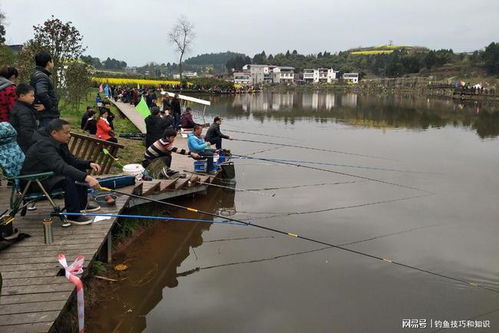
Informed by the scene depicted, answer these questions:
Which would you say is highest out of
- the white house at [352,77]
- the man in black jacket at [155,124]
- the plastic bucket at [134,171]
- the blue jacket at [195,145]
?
the white house at [352,77]

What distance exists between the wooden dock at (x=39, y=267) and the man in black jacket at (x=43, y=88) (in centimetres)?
147

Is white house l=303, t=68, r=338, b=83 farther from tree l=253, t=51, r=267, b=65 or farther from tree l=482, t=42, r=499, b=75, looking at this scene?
tree l=482, t=42, r=499, b=75

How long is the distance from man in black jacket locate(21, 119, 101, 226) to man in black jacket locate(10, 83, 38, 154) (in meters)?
0.74

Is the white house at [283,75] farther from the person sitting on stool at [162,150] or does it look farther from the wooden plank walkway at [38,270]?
the wooden plank walkway at [38,270]

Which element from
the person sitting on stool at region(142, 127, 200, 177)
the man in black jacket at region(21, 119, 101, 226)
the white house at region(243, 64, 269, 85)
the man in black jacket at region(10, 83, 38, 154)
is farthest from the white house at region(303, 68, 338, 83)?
the man in black jacket at region(21, 119, 101, 226)

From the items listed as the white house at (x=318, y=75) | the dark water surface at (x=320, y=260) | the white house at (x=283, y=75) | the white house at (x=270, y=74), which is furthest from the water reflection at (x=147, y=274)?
the white house at (x=318, y=75)

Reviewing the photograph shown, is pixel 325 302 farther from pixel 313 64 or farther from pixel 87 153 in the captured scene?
pixel 313 64

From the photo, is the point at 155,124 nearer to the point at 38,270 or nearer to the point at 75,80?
the point at 38,270

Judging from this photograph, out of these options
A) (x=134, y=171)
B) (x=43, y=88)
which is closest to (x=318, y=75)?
(x=134, y=171)

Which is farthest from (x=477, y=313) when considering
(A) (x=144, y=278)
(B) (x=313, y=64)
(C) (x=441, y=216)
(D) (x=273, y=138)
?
(B) (x=313, y=64)

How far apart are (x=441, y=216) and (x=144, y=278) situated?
21.4 ft

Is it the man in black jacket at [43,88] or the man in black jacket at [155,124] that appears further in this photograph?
the man in black jacket at [155,124]

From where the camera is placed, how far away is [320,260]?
681cm

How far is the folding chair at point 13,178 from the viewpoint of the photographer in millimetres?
4970
